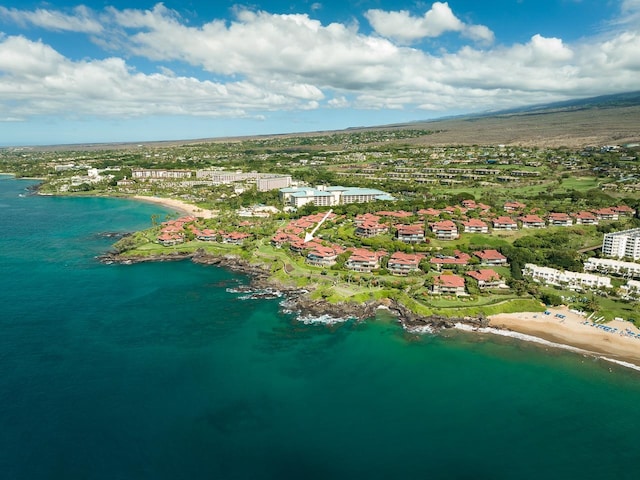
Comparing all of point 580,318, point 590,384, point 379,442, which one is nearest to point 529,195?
point 580,318

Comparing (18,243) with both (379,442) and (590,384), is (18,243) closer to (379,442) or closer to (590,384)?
(379,442)

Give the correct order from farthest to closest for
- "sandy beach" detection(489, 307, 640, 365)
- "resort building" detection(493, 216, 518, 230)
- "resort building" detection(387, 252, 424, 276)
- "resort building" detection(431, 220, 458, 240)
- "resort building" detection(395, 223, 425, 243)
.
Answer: "resort building" detection(493, 216, 518, 230), "resort building" detection(431, 220, 458, 240), "resort building" detection(395, 223, 425, 243), "resort building" detection(387, 252, 424, 276), "sandy beach" detection(489, 307, 640, 365)

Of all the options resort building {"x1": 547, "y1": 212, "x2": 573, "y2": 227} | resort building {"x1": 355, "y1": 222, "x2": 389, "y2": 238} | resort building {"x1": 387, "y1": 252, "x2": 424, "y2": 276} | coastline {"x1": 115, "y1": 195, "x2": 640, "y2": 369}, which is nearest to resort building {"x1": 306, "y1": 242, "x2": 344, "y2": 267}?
coastline {"x1": 115, "y1": 195, "x2": 640, "y2": 369}

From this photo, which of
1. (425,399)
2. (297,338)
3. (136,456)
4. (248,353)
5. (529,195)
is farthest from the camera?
(529,195)

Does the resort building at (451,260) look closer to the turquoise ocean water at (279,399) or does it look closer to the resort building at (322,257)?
the resort building at (322,257)

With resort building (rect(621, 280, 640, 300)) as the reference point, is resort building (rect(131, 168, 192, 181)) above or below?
above

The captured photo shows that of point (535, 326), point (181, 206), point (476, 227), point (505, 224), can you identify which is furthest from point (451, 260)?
point (181, 206)

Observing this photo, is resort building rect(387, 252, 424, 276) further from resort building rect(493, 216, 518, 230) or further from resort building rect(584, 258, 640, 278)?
resort building rect(493, 216, 518, 230)

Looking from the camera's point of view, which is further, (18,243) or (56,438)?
(18,243)
